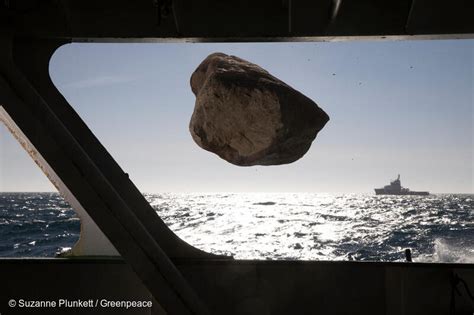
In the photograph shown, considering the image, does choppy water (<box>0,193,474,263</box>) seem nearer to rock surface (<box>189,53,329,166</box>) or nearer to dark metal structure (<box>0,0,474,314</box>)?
rock surface (<box>189,53,329,166</box>)

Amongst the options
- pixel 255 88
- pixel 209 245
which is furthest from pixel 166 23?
pixel 209 245

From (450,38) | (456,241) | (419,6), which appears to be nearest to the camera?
(419,6)

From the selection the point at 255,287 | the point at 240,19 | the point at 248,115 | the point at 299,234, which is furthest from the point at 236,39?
A: the point at 299,234

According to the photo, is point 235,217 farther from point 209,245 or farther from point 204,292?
point 204,292

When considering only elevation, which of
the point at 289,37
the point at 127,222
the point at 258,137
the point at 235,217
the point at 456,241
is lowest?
the point at 127,222

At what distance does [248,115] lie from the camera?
45.3 feet

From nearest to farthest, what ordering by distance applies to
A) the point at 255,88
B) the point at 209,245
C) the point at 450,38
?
1. the point at 450,38
2. the point at 255,88
3. the point at 209,245

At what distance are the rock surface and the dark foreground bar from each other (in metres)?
8.84

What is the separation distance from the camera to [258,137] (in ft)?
46.7

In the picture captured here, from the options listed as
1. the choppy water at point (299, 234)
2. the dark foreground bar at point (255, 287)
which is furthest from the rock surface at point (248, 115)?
the choppy water at point (299, 234)

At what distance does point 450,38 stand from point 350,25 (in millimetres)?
1058

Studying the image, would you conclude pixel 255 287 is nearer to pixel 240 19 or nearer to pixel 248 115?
pixel 240 19

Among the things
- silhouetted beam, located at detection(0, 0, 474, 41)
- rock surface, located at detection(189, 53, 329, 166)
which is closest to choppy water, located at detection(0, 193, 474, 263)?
rock surface, located at detection(189, 53, 329, 166)

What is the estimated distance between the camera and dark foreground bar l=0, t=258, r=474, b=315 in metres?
3.99
